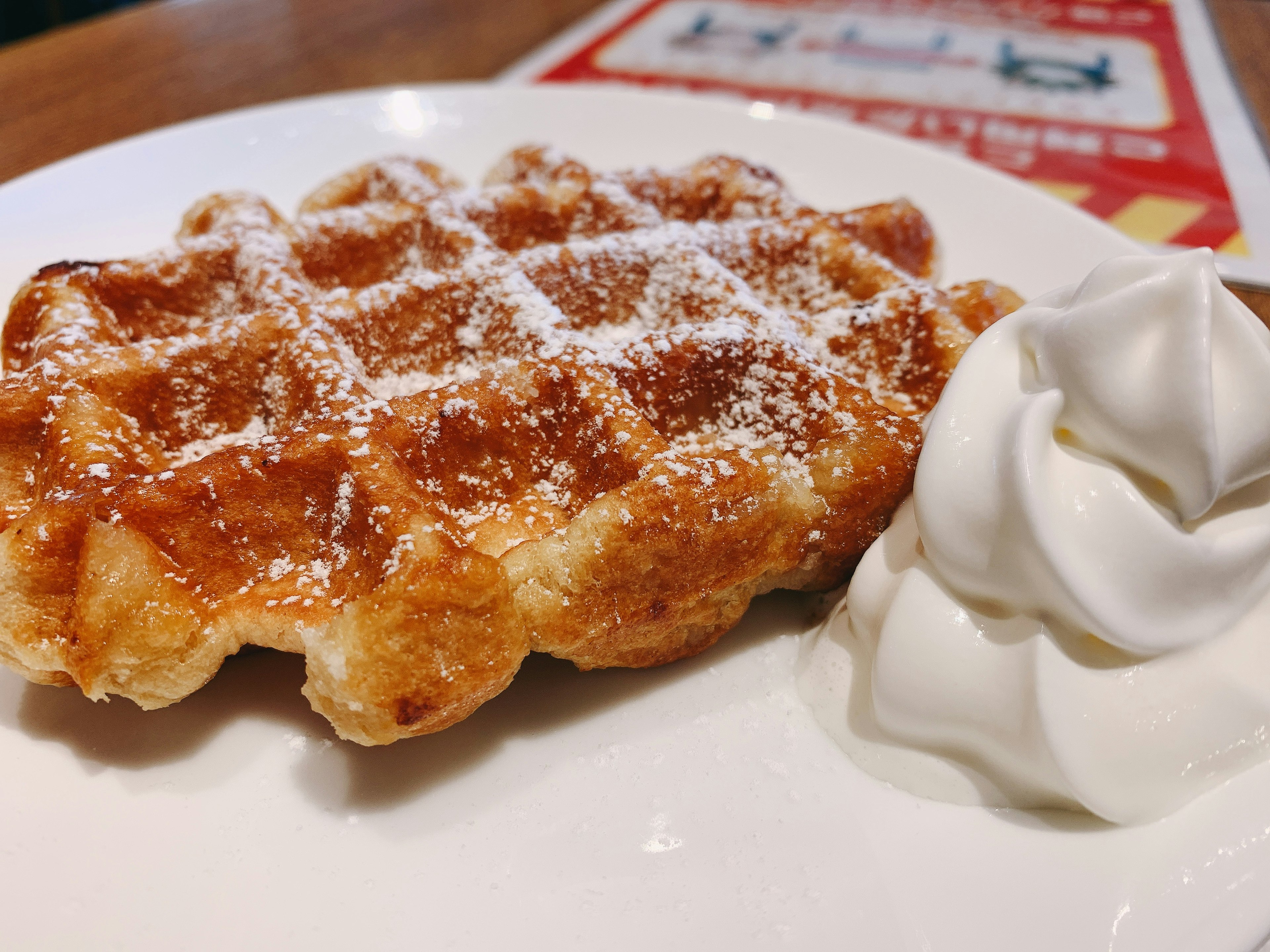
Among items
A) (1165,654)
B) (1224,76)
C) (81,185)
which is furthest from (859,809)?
(1224,76)

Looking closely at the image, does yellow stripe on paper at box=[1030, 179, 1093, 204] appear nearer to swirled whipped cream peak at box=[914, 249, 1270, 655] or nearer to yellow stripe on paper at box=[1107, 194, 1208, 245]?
yellow stripe on paper at box=[1107, 194, 1208, 245]

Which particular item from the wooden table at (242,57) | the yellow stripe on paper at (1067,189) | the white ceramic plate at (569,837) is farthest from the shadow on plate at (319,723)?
the yellow stripe on paper at (1067,189)

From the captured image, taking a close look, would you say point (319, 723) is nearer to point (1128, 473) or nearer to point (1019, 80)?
point (1128, 473)

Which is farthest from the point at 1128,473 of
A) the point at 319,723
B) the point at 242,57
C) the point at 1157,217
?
the point at 242,57

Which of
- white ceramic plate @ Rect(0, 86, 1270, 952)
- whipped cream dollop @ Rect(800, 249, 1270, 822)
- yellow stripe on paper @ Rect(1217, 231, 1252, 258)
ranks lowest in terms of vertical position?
yellow stripe on paper @ Rect(1217, 231, 1252, 258)

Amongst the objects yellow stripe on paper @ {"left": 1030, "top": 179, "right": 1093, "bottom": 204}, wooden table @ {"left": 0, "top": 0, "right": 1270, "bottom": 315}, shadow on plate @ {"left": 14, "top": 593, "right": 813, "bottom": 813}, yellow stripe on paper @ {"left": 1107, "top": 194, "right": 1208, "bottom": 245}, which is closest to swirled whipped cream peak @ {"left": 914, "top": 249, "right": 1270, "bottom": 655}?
shadow on plate @ {"left": 14, "top": 593, "right": 813, "bottom": 813}

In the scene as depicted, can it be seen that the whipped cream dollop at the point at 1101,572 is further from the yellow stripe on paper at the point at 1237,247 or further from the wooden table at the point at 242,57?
the wooden table at the point at 242,57
